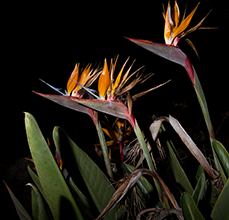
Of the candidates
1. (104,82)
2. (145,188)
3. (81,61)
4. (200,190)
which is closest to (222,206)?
(200,190)

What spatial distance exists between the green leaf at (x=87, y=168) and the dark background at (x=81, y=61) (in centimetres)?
61

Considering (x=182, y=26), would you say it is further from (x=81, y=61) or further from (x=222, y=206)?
(x=81, y=61)

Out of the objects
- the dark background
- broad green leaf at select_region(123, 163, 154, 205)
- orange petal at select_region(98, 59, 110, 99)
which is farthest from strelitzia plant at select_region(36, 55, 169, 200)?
the dark background

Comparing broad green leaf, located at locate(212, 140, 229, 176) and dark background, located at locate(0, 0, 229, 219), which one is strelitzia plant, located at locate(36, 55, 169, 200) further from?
dark background, located at locate(0, 0, 229, 219)

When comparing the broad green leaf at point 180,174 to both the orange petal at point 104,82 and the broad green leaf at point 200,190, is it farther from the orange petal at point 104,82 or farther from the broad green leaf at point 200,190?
the orange petal at point 104,82

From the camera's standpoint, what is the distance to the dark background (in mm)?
1005

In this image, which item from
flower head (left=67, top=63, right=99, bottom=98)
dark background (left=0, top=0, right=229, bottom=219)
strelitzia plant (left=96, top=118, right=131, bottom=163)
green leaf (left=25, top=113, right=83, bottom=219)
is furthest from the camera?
dark background (left=0, top=0, right=229, bottom=219)

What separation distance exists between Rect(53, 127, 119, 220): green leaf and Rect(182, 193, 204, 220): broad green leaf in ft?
0.46

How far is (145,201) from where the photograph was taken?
1.39ft

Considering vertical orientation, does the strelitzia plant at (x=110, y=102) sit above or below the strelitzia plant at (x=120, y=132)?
above

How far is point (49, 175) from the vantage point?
0.86 ft

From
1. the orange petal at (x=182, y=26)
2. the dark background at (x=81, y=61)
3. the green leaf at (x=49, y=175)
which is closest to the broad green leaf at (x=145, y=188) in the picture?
the green leaf at (x=49, y=175)

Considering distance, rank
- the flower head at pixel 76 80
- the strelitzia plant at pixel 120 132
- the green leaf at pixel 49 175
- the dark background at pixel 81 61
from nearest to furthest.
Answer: the green leaf at pixel 49 175, the flower head at pixel 76 80, the strelitzia plant at pixel 120 132, the dark background at pixel 81 61

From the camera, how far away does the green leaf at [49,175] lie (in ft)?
0.80
